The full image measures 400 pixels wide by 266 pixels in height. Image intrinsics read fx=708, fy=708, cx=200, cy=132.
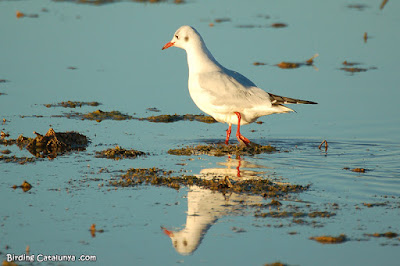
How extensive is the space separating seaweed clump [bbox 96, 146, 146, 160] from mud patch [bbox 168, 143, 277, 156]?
503mm

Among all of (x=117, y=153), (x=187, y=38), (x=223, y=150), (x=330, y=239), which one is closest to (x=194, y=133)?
(x=223, y=150)

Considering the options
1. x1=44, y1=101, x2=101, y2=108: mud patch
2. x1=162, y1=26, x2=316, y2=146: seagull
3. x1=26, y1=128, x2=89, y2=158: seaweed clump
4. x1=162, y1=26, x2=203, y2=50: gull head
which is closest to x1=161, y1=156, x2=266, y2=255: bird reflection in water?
x1=162, y1=26, x2=316, y2=146: seagull

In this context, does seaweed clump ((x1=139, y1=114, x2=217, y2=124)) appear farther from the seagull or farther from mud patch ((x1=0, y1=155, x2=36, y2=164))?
mud patch ((x1=0, y1=155, x2=36, y2=164))

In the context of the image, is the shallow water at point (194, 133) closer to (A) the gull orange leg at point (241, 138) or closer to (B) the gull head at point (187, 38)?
(A) the gull orange leg at point (241, 138)

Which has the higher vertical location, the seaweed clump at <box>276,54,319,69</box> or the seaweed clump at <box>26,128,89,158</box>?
the seaweed clump at <box>276,54,319,69</box>

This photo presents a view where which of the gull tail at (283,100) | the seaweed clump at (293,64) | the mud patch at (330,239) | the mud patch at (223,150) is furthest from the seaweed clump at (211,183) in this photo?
the seaweed clump at (293,64)

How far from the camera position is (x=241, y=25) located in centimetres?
1755

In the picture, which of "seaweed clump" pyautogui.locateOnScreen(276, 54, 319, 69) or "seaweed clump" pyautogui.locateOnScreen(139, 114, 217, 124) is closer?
"seaweed clump" pyautogui.locateOnScreen(139, 114, 217, 124)

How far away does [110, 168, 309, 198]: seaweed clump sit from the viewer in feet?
24.5

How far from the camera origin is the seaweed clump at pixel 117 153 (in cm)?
868

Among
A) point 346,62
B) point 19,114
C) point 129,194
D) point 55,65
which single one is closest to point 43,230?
point 129,194

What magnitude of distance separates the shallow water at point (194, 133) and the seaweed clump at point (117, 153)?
0.50 feet

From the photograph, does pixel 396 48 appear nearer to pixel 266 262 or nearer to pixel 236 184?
pixel 236 184

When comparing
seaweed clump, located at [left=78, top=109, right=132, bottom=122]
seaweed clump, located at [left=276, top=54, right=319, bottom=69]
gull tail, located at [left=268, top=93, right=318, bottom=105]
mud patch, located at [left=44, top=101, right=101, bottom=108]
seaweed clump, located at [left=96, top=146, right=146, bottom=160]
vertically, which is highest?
seaweed clump, located at [left=276, top=54, right=319, bottom=69]
